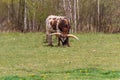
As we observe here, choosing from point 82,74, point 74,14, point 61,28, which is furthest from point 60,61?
point 74,14

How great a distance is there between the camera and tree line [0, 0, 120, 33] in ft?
114

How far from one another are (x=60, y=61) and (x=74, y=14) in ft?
58.2

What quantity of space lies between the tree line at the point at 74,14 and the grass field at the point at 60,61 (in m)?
9.93

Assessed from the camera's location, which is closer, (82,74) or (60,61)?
(82,74)

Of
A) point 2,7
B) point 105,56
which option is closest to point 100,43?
point 105,56

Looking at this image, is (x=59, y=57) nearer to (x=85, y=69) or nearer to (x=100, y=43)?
(x=85, y=69)

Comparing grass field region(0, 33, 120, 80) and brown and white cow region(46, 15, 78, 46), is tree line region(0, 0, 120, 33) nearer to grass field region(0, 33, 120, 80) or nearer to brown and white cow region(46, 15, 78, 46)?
grass field region(0, 33, 120, 80)

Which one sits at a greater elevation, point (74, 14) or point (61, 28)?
point (74, 14)

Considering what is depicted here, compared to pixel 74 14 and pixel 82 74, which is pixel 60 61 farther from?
pixel 74 14

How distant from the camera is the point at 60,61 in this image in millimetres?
16906

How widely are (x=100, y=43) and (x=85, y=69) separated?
9644mm

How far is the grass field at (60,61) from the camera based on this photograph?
44.3 feet

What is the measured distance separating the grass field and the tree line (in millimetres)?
9933

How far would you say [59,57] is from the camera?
59.6ft
